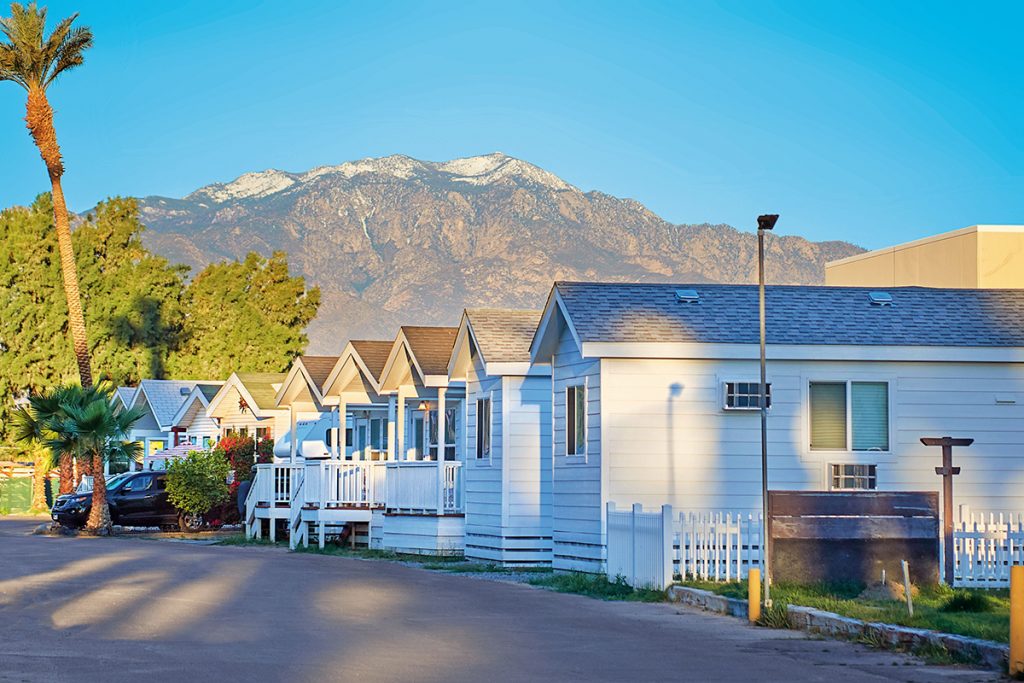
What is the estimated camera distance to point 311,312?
8950cm

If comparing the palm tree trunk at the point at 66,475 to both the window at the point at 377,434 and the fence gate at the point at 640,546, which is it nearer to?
the window at the point at 377,434

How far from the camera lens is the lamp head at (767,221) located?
1836 centimetres

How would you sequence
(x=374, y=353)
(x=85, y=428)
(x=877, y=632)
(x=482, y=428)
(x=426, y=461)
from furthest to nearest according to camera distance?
(x=85, y=428)
(x=374, y=353)
(x=426, y=461)
(x=482, y=428)
(x=877, y=632)

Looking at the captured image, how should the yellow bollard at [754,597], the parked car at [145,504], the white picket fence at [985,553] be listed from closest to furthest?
the yellow bollard at [754,597] → the white picket fence at [985,553] → the parked car at [145,504]

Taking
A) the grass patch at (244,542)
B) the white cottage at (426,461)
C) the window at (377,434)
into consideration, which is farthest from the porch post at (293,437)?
the white cottage at (426,461)

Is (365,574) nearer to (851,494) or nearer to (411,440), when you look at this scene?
(851,494)

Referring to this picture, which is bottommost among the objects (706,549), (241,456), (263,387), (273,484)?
(706,549)

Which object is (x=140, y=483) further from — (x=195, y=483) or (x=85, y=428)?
(x=85, y=428)

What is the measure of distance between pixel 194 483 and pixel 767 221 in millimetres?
29933

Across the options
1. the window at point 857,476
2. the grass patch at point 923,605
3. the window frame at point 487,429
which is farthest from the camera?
the window frame at point 487,429

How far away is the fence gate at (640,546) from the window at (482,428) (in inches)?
298

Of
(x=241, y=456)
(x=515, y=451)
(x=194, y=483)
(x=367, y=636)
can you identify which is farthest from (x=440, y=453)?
(x=241, y=456)

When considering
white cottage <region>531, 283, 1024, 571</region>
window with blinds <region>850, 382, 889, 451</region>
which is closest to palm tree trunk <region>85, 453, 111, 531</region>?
white cottage <region>531, 283, 1024, 571</region>

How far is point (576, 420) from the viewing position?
27.3 metres
